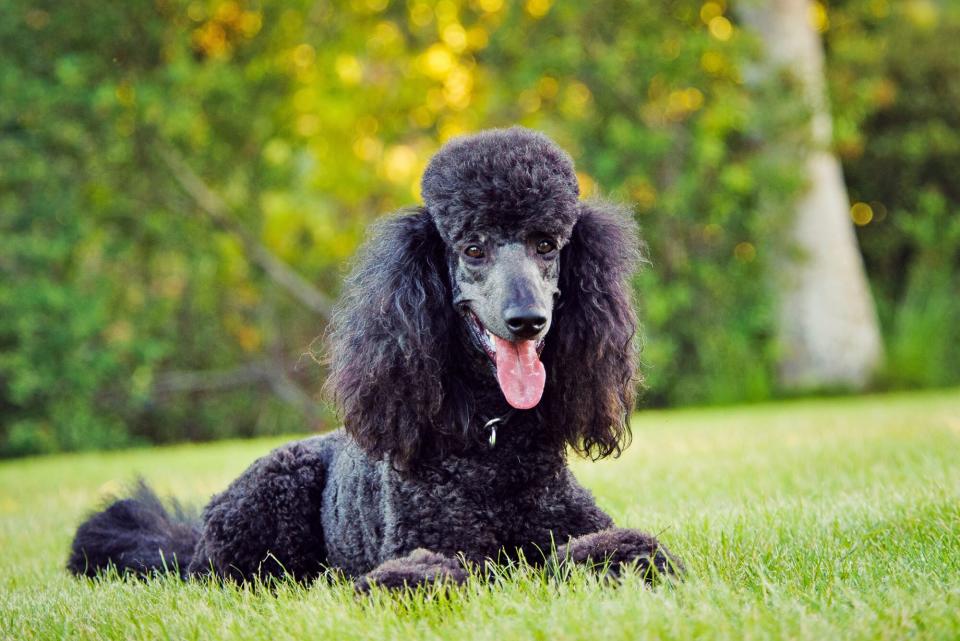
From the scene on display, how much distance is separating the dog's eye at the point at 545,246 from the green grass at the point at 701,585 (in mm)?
792

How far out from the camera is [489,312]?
8.36 ft

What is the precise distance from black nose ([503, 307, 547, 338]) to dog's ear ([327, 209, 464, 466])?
28 cm

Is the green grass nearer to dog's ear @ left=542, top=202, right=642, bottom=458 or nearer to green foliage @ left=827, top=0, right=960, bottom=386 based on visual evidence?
dog's ear @ left=542, top=202, right=642, bottom=458

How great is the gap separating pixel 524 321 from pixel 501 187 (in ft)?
Answer: 1.11

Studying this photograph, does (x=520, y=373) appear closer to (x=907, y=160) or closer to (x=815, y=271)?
(x=815, y=271)

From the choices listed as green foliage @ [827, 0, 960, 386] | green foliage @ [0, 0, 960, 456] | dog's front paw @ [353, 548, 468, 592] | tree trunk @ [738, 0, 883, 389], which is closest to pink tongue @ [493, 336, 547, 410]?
dog's front paw @ [353, 548, 468, 592]

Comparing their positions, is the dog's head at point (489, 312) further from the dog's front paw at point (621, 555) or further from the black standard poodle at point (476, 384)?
the dog's front paw at point (621, 555)

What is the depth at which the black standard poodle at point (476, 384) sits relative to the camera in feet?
8.34

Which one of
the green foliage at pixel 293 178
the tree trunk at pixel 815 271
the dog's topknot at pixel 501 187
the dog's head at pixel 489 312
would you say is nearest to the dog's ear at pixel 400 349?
the dog's head at pixel 489 312

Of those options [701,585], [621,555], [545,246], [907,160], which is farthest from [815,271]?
[701,585]

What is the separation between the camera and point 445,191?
2625 mm

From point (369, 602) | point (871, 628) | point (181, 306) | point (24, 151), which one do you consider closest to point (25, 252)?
point (24, 151)

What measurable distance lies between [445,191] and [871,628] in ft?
4.60

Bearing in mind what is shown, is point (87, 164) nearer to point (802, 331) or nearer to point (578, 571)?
point (802, 331)
